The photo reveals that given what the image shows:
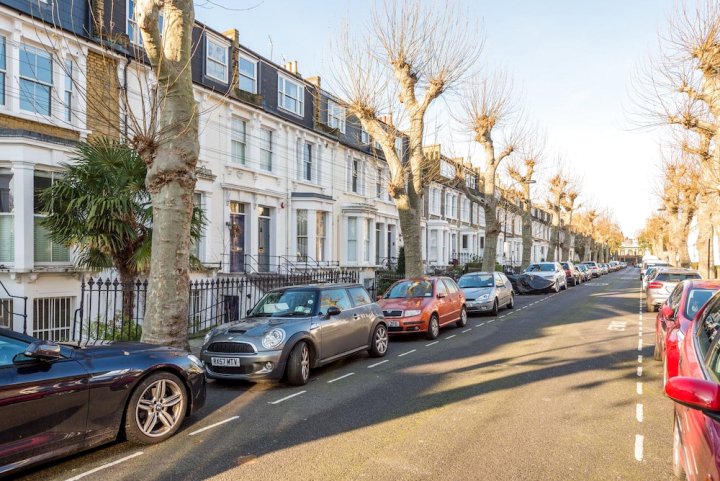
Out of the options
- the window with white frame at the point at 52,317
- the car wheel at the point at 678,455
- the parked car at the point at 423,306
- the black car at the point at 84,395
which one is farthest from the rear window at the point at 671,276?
the window with white frame at the point at 52,317

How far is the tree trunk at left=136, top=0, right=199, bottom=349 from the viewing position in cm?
811

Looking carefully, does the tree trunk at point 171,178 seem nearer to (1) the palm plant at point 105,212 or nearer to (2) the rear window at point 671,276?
(1) the palm plant at point 105,212

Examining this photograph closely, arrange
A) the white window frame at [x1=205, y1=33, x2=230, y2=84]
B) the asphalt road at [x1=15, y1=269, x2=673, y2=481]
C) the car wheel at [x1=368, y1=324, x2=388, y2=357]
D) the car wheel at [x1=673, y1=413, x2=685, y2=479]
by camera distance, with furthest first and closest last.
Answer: the white window frame at [x1=205, y1=33, x2=230, y2=84], the car wheel at [x1=368, y1=324, x2=388, y2=357], the asphalt road at [x1=15, y1=269, x2=673, y2=481], the car wheel at [x1=673, y1=413, x2=685, y2=479]

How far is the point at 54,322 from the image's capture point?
1277cm

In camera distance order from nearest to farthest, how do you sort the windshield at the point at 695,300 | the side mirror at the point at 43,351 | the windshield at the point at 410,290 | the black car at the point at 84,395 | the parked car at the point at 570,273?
the black car at the point at 84,395, the side mirror at the point at 43,351, the windshield at the point at 695,300, the windshield at the point at 410,290, the parked car at the point at 570,273

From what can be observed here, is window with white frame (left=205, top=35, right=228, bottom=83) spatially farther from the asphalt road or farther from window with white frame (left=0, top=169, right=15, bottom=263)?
the asphalt road

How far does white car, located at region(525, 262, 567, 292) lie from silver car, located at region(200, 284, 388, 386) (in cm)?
2056

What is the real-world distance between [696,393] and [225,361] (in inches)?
249

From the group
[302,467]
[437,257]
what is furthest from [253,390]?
[437,257]

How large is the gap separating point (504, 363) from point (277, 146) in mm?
14733

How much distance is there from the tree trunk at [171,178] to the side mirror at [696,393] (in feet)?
23.1

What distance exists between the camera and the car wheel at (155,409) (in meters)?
5.24

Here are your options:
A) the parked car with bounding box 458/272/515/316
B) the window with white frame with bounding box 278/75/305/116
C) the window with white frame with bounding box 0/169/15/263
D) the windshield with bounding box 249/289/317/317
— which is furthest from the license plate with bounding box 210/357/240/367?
the window with white frame with bounding box 278/75/305/116

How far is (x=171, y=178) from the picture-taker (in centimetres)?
823
